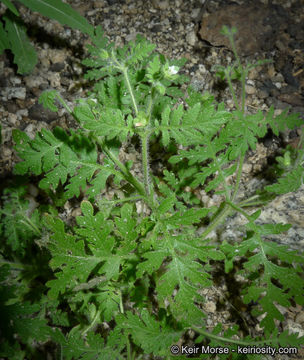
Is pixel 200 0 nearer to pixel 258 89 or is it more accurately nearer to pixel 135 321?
pixel 258 89

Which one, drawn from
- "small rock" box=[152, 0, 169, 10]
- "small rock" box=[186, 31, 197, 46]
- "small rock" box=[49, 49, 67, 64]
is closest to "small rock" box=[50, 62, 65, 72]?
"small rock" box=[49, 49, 67, 64]

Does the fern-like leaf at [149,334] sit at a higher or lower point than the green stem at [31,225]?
lower

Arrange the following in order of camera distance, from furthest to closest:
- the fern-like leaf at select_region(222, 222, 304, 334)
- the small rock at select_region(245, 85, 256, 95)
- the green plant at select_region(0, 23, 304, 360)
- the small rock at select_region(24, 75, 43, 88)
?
the small rock at select_region(24, 75, 43, 88)
the small rock at select_region(245, 85, 256, 95)
the fern-like leaf at select_region(222, 222, 304, 334)
the green plant at select_region(0, 23, 304, 360)

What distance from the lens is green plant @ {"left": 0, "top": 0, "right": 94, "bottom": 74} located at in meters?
2.66

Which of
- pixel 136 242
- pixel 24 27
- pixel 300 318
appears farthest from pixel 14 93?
pixel 300 318

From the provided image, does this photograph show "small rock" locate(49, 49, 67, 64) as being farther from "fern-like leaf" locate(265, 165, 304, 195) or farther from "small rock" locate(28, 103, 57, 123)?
"fern-like leaf" locate(265, 165, 304, 195)

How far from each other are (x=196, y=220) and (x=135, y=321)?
87 cm

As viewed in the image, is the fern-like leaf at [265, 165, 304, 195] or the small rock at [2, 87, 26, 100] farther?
the small rock at [2, 87, 26, 100]

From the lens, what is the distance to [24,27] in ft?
10.9

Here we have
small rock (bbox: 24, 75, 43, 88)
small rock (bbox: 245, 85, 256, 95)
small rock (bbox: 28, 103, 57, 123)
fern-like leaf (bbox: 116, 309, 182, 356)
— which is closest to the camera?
fern-like leaf (bbox: 116, 309, 182, 356)

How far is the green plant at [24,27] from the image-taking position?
266cm

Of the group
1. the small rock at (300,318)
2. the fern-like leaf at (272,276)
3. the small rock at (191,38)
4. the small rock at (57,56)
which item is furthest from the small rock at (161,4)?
the small rock at (300,318)

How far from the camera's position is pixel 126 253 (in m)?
1.86

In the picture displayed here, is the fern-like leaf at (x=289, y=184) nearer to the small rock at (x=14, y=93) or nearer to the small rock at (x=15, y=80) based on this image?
the small rock at (x=14, y=93)
